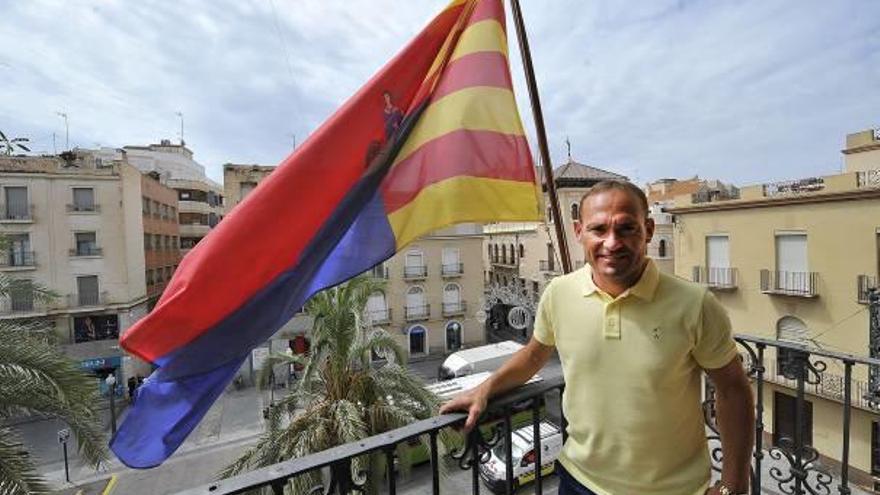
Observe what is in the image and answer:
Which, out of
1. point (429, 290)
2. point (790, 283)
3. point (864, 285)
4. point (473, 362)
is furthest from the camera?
point (429, 290)

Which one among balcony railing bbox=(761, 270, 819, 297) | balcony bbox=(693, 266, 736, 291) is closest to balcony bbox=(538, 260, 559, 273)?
balcony bbox=(693, 266, 736, 291)

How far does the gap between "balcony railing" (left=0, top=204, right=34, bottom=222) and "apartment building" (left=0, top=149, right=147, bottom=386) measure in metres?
0.04

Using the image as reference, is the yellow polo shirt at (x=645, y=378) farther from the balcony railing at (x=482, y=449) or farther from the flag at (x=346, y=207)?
the flag at (x=346, y=207)

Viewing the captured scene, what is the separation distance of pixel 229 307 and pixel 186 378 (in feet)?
1.26

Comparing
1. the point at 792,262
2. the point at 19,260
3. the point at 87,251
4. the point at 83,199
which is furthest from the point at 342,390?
the point at 19,260

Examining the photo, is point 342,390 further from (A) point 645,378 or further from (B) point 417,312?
(B) point 417,312

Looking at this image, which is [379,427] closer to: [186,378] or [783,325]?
[186,378]

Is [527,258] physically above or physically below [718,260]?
below

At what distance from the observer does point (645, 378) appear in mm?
1756

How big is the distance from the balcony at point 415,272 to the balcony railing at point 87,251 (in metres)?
15.5

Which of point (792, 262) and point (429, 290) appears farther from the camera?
point (429, 290)

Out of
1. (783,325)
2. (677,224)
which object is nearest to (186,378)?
(783,325)

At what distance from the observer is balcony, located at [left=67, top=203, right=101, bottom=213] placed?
76.0ft

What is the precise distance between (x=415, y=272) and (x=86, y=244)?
16.8m
